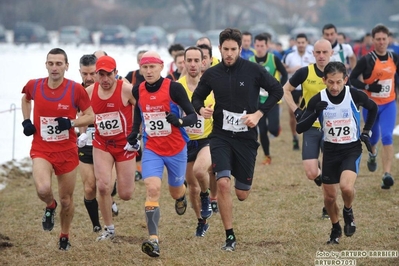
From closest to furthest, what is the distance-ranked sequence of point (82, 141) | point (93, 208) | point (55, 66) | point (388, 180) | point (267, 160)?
point (55, 66)
point (82, 141)
point (93, 208)
point (388, 180)
point (267, 160)

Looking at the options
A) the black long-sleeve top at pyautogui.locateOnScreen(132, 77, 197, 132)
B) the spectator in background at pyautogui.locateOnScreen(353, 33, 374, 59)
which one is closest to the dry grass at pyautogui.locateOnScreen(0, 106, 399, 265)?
the black long-sleeve top at pyautogui.locateOnScreen(132, 77, 197, 132)

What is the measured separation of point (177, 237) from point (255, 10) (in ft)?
243

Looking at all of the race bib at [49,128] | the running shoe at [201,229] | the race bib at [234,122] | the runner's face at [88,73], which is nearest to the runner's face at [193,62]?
the runner's face at [88,73]

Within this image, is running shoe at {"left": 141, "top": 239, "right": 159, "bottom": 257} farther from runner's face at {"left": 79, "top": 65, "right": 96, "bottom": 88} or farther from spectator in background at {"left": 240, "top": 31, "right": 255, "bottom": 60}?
spectator in background at {"left": 240, "top": 31, "right": 255, "bottom": 60}

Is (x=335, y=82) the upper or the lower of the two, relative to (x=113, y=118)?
upper

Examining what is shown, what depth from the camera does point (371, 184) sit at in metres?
12.0

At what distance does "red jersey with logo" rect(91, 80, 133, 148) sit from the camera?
8187 mm

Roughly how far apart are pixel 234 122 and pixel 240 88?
1.16ft

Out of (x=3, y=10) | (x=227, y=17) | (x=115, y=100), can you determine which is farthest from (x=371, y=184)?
(x=227, y=17)

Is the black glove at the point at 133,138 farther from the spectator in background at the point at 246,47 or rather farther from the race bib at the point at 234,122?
the spectator in background at the point at 246,47

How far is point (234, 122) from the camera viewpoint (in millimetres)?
7750

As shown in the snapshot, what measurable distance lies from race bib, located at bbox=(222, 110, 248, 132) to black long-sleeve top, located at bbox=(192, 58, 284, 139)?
3cm

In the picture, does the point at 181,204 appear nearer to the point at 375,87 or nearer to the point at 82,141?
the point at 82,141

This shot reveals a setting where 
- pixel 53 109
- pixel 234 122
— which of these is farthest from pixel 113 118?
pixel 234 122
